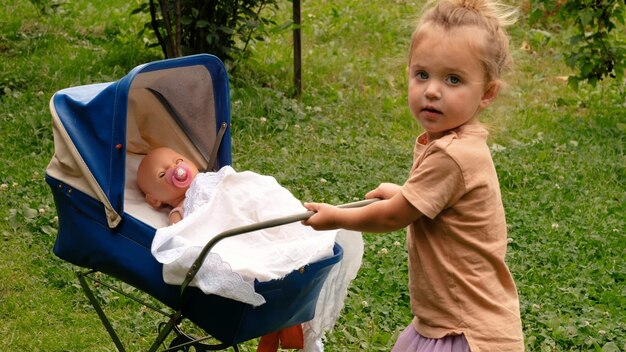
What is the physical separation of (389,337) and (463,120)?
5.05ft

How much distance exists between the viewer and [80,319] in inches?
166

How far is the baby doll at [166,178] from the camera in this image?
12.1 ft

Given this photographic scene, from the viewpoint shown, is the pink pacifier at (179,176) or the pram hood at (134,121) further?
the pink pacifier at (179,176)

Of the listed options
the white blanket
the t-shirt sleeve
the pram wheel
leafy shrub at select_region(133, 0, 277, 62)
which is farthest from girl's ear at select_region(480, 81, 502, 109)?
leafy shrub at select_region(133, 0, 277, 62)

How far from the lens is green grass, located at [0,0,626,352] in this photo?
4250mm

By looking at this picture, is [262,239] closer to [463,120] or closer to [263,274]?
[263,274]

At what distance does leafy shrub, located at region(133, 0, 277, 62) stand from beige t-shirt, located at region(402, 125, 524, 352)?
3833 millimetres

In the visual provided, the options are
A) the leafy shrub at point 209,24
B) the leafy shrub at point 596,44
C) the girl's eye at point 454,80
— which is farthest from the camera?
the leafy shrub at point 596,44

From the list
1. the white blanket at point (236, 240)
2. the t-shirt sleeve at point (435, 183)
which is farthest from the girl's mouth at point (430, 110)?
the white blanket at point (236, 240)

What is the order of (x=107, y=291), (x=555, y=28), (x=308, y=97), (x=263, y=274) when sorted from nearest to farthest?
1. (x=263, y=274)
2. (x=107, y=291)
3. (x=308, y=97)
4. (x=555, y=28)

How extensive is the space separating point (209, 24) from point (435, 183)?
409 centimetres

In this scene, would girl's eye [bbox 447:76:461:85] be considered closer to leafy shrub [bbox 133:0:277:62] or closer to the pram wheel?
the pram wheel

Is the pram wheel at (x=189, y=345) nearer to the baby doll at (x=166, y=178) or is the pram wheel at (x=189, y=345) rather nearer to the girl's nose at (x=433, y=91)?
the baby doll at (x=166, y=178)

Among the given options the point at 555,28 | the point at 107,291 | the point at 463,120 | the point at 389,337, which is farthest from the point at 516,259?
the point at 555,28
